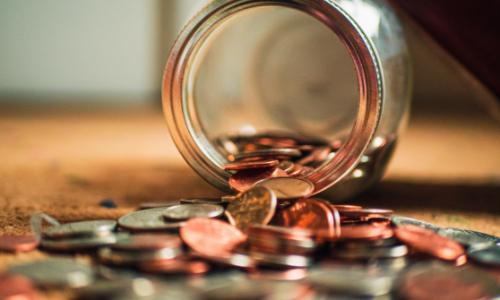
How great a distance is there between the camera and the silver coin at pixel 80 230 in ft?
2.57

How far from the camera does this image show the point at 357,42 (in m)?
0.89

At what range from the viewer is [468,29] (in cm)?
107

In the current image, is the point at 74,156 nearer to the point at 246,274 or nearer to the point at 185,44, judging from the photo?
the point at 185,44

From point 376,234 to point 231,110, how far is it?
5.13 feet

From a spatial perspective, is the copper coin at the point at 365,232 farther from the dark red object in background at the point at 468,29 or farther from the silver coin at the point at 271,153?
the dark red object in background at the point at 468,29

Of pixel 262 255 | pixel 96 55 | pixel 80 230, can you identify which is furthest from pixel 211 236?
pixel 96 55

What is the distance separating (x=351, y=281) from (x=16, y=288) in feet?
1.16

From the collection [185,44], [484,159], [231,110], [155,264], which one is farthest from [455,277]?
[231,110]

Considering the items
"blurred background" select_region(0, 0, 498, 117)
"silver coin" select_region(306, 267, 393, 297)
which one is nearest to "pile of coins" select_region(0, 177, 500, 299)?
"silver coin" select_region(306, 267, 393, 297)

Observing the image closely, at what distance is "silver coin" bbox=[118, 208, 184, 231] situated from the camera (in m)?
0.80

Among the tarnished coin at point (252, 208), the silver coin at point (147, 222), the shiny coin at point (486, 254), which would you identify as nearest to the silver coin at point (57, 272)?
the silver coin at point (147, 222)

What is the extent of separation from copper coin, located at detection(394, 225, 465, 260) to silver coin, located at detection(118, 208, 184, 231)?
0.97ft

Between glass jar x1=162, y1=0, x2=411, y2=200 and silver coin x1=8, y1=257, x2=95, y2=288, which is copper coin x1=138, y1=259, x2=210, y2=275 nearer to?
silver coin x1=8, y1=257, x2=95, y2=288

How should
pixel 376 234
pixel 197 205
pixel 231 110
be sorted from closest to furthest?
1. pixel 376 234
2. pixel 197 205
3. pixel 231 110
